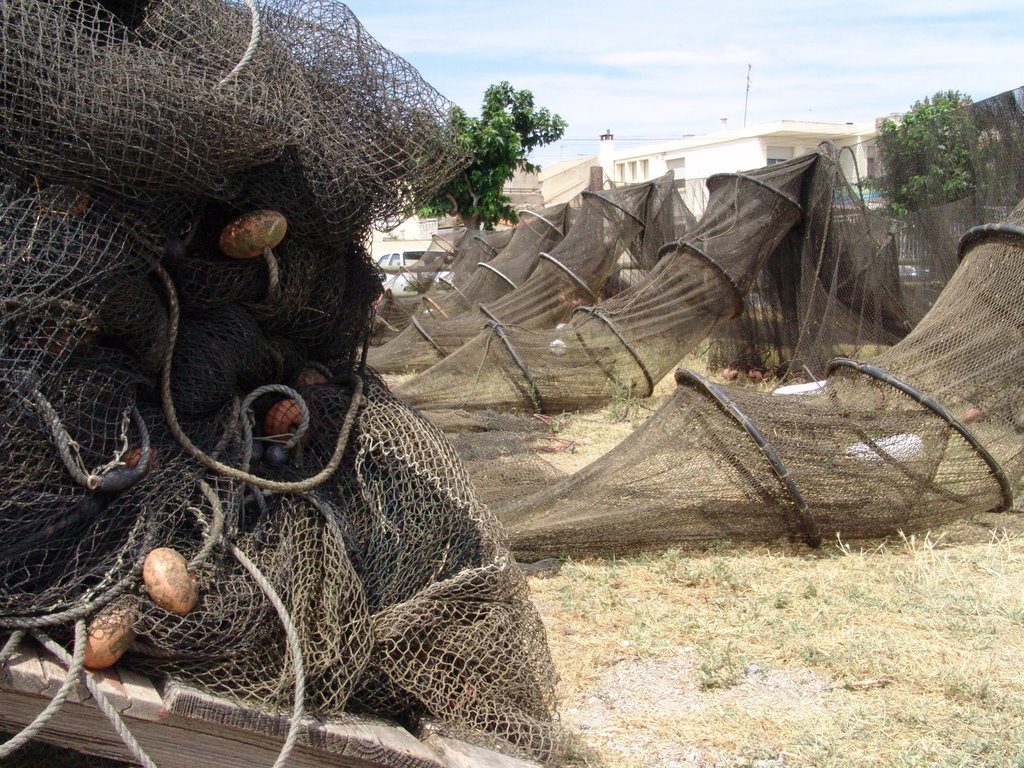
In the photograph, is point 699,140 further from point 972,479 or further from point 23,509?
point 23,509

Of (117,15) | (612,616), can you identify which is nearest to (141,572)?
(117,15)

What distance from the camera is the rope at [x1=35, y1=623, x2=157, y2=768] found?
1.89 m

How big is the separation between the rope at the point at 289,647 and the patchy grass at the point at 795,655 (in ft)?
3.26

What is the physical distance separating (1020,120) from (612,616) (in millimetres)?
5123

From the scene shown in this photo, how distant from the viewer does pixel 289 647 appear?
2.12 meters

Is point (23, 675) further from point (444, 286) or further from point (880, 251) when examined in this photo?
point (444, 286)

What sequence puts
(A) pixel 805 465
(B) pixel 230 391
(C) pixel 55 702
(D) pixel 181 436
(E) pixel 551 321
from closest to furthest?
(C) pixel 55 702 < (D) pixel 181 436 < (B) pixel 230 391 < (A) pixel 805 465 < (E) pixel 551 321

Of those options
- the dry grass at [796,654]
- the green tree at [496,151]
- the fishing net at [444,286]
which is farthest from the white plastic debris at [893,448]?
the green tree at [496,151]

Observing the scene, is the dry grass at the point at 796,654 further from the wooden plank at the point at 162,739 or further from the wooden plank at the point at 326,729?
the wooden plank at the point at 162,739

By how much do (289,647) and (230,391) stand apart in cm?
67

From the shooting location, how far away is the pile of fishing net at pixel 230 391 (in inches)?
78.0

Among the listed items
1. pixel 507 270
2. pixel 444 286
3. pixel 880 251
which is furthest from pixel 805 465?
pixel 444 286

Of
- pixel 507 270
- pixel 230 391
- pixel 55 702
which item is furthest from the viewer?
pixel 507 270

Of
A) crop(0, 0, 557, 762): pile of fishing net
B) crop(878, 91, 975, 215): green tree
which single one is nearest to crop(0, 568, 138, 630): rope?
crop(0, 0, 557, 762): pile of fishing net
